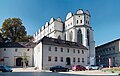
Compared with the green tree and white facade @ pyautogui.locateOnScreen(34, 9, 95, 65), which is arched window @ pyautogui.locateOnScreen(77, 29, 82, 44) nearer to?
white facade @ pyautogui.locateOnScreen(34, 9, 95, 65)

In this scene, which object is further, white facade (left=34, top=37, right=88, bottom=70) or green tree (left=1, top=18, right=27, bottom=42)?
green tree (left=1, top=18, right=27, bottom=42)

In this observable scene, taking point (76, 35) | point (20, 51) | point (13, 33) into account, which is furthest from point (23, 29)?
point (76, 35)

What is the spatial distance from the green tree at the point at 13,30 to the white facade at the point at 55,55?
49.5 feet

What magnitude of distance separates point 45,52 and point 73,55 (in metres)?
11.4

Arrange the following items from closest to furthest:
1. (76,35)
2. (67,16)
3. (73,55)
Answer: (73,55)
(76,35)
(67,16)

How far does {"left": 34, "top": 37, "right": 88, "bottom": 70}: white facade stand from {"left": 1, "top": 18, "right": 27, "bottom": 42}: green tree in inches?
594

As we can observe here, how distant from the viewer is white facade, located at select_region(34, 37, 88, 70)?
56531mm

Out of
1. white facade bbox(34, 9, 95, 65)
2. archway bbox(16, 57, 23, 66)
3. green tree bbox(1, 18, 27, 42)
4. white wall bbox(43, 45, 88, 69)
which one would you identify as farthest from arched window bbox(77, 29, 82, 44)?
archway bbox(16, 57, 23, 66)

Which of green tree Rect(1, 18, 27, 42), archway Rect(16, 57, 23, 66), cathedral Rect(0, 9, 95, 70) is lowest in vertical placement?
archway Rect(16, 57, 23, 66)

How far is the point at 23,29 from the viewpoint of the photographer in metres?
79.6

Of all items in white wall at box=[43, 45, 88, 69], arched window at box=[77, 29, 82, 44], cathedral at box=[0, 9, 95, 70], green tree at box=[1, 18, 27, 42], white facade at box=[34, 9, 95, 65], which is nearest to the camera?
white wall at box=[43, 45, 88, 69]

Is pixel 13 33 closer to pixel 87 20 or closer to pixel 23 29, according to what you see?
pixel 23 29

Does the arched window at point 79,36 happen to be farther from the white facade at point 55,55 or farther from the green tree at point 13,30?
the green tree at point 13,30

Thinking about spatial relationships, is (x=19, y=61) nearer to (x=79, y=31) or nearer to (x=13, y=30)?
(x=13, y=30)
